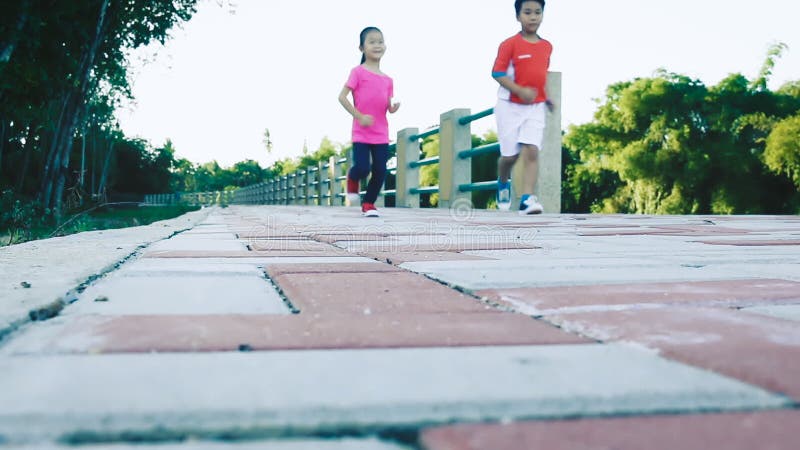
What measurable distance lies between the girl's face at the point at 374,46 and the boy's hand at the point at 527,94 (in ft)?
4.68

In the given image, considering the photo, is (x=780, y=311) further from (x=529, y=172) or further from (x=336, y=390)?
(x=529, y=172)

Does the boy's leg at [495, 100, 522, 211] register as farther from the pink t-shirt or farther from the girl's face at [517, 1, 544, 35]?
the pink t-shirt

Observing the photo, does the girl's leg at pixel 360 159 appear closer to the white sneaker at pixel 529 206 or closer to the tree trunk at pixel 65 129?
the white sneaker at pixel 529 206

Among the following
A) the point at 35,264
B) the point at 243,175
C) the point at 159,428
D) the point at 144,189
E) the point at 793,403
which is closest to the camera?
the point at 159,428

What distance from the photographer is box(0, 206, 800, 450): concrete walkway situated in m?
0.63

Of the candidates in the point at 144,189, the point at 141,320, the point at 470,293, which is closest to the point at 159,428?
the point at 141,320

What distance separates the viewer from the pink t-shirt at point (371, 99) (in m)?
6.62

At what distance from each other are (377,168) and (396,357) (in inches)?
245

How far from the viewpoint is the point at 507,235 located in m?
3.52

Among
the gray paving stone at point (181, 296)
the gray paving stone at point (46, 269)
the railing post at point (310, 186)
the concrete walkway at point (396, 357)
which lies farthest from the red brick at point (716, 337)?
the railing post at point (310, 186)

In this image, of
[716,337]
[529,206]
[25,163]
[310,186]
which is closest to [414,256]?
[716,337]

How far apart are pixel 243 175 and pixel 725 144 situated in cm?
9589

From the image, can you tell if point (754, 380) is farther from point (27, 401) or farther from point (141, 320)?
point (141, 320)

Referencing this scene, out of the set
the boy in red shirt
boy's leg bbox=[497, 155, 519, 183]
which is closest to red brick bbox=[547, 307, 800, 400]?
the boy in red shirt
